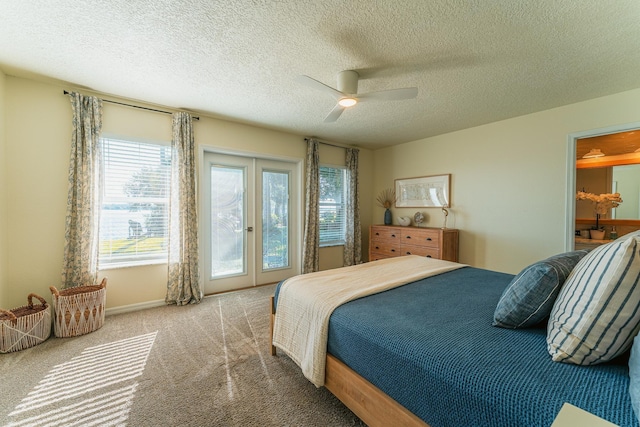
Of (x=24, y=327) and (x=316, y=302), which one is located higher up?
(x=316, y=302)

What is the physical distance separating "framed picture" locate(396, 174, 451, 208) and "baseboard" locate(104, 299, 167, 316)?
4.27 m

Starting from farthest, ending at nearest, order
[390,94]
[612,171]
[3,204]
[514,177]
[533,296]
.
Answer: [612,171]
[514,177]
[3,204]
[390,94]
[533,296]

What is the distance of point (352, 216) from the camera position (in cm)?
493

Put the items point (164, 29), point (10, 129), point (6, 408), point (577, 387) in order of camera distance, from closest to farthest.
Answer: point (577, 387)
point (6, 408)
point (164, 29)
point (10, 129)

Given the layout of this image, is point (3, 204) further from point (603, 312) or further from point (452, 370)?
point (603, 312)

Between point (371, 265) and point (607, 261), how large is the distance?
5.67 feet

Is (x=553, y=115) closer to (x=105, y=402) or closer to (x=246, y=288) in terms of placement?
(x=246, y=288)

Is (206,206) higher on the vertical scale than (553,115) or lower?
lower

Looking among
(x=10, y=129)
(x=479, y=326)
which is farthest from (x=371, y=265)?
(x=10, y=129)

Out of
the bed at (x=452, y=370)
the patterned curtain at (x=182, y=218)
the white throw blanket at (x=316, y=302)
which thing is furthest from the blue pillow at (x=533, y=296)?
the patterned curtain at (x=182, y=218)

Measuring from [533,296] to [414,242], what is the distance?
3.02 m

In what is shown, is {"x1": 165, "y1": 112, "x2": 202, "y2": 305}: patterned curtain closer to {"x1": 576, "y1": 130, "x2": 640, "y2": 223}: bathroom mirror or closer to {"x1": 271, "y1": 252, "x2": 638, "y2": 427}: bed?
{"x1": 271, "y1": 252, "x2": 638, "y2": 427}: bed

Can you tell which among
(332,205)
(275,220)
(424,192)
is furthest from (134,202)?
(424,192)

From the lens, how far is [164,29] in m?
1.79
